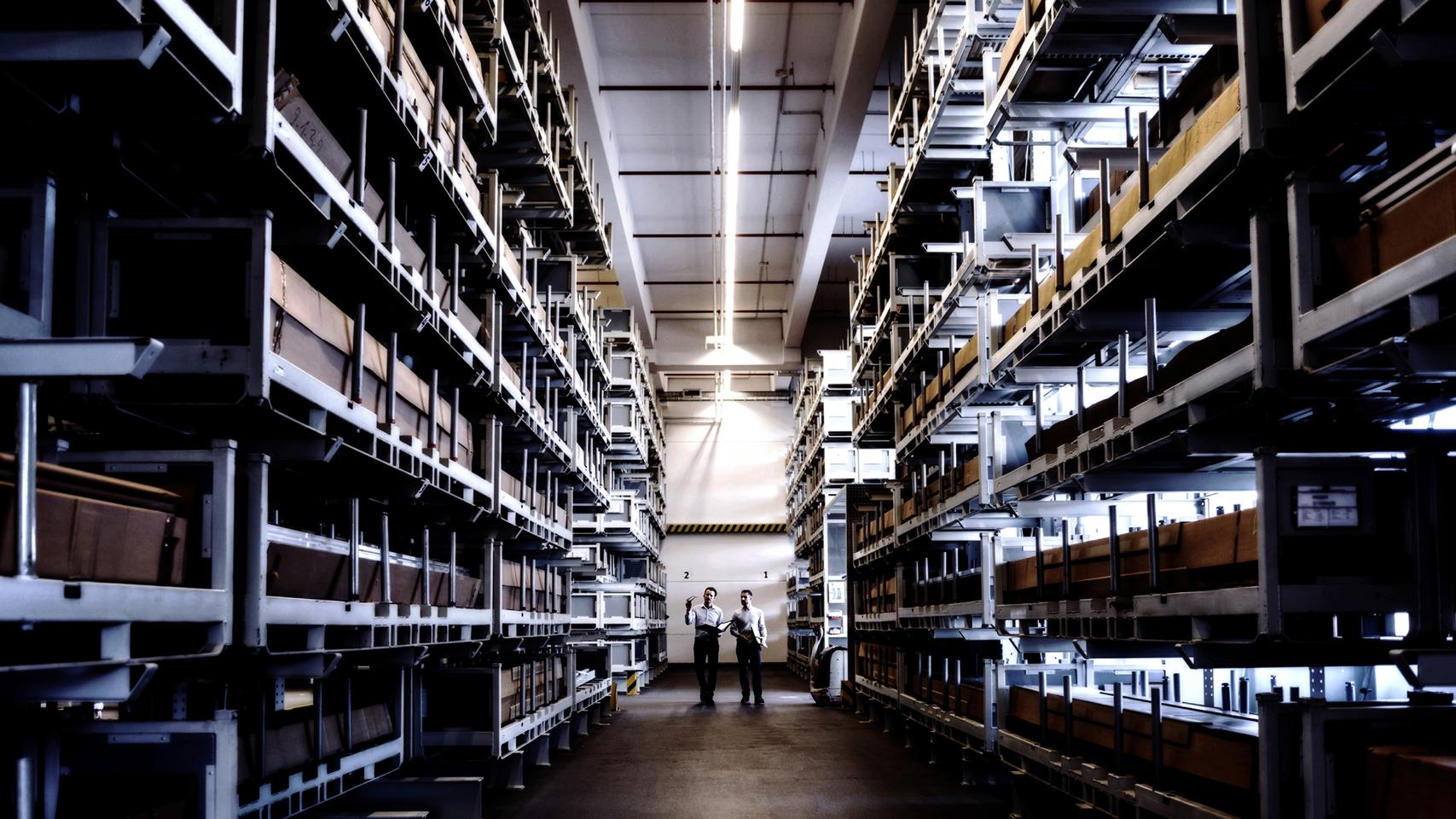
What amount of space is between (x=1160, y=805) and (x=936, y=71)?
211 inches

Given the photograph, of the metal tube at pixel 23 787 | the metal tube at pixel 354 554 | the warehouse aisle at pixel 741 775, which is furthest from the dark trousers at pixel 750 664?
the metal tube at pixel 23 787

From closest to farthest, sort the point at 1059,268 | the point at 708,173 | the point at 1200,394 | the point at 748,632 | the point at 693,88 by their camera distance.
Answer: the point at 1200,394
the point at 1059,268
the point at 693,88
the point at 748,632
the point at 708,173

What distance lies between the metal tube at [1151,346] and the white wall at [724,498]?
Answer: 75.8 ft

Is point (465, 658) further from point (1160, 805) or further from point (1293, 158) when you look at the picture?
point (1293, 158)

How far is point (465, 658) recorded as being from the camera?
9359 mm

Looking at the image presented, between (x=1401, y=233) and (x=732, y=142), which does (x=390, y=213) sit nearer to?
(x=1401, y=233)

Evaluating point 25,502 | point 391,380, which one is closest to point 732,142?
point 391,380

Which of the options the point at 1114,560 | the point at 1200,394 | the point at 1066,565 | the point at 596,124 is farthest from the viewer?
the point at 596,124

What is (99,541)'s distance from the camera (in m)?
2.89

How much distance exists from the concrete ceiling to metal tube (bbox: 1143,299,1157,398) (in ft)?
→ 21.0

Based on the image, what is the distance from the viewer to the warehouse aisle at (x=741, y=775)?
23.3 feet

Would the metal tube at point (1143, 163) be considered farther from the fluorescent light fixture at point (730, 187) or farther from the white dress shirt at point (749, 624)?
the white dress shirt at point (749, 624)

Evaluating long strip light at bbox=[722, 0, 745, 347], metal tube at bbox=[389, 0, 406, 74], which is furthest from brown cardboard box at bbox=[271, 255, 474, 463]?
long strip light at bbox=[722, 0, 745, 347]

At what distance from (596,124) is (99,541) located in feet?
36.7
